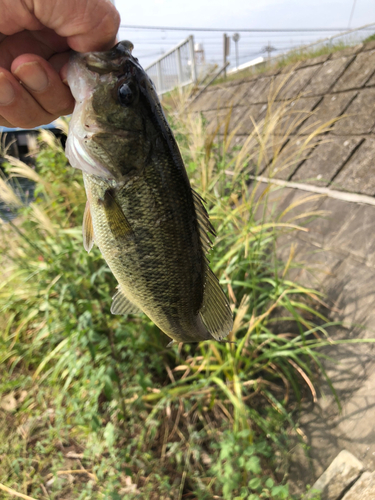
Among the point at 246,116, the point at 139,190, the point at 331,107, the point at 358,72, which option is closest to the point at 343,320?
the point at 139,190

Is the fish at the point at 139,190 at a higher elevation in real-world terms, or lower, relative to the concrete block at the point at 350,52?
lower

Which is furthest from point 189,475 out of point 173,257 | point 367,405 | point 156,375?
point 173,257

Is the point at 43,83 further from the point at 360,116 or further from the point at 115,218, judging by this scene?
the point at 360,116

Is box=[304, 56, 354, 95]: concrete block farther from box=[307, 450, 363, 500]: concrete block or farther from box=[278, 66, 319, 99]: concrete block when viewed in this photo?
box=[307, 450, 363, 500]: concrete block

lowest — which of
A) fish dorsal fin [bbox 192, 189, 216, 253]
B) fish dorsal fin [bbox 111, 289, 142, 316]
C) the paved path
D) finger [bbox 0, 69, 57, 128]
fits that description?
the paved path

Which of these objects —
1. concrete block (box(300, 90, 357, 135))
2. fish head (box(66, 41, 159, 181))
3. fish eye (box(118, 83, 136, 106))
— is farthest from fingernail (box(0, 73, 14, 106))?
concrete block (box(300, 90, 357, 135))

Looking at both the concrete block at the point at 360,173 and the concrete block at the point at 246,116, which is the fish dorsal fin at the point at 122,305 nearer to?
the concrete block at the point at 360,173

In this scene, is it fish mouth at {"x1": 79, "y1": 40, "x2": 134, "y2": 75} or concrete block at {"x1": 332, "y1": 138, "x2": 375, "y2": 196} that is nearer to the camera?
fish mouth at {"x1": 79, "y1": 40, "x2": 134, "y2": 75}

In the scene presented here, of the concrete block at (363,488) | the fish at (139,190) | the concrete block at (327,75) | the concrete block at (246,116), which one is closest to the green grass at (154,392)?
the concrete block at (363,488)
